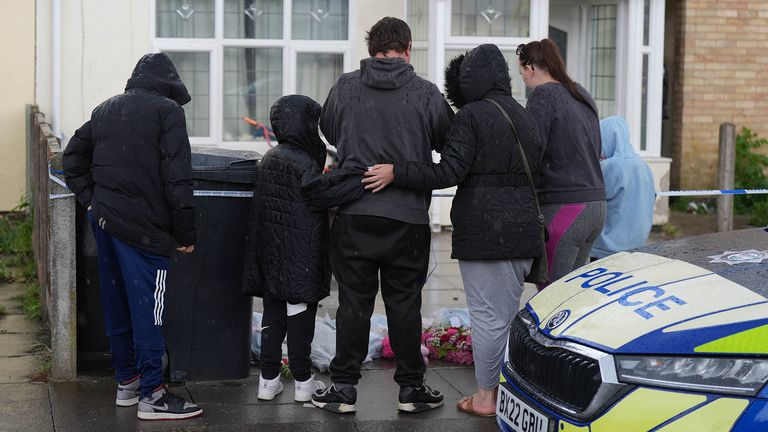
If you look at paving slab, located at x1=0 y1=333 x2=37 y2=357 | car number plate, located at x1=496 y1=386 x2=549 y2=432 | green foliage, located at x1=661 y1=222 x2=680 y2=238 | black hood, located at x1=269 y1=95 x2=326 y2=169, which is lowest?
paving slab, located at x1=0 y1=333 x2=37 y2=357

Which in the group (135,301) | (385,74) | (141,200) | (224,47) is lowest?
(135,301)

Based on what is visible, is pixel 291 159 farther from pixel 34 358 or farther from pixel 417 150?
pixel 34 358

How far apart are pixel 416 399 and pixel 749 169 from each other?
391 inches

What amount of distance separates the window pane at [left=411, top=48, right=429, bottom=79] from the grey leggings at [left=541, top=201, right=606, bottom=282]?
6338 millimetres

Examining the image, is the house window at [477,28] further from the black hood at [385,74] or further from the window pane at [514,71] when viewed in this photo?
the black hood at [385,74]

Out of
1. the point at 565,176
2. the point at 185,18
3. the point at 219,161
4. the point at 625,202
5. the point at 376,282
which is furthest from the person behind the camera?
the point at 185,18

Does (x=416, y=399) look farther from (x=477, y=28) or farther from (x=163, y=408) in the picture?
(x=477, y=28)

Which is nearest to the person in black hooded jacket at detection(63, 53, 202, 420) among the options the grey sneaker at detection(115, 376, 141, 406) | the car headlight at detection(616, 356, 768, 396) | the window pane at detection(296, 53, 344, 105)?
the grey sneaker at detection(115, 376, 141, 406)

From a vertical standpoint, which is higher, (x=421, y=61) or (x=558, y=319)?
(x=421, y=61)

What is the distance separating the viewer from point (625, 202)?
648 cm

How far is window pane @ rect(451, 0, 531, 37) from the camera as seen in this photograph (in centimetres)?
1232

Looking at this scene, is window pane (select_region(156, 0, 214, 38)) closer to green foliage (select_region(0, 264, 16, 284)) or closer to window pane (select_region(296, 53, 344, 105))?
window pane (select_region(296, 53, 344, 105))

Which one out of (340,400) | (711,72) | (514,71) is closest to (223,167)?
(340,400)

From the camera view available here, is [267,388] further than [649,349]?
Yes
